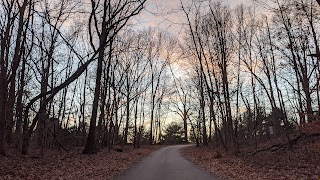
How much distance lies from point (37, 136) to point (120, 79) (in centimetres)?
1427

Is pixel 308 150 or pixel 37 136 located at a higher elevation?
pixel 37 136

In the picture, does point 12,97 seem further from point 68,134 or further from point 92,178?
point 68,134

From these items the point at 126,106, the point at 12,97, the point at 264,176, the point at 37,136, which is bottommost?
the point at 264,176

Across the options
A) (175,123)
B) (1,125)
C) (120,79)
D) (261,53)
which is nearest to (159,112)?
(175,123)

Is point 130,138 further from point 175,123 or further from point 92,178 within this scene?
point 92,178

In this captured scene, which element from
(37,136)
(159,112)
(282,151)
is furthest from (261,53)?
(159,112)

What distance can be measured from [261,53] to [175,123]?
51.3 meters

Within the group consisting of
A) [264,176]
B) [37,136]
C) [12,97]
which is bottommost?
Answer: [264,176]

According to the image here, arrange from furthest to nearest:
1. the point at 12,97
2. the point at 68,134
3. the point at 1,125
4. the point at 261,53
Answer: the point at 68,134 → the point at 261,53 → the point at 12,97 → the point at 1,125

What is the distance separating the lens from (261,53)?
2433 cm

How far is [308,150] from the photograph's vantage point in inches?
765

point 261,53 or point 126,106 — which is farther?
point 126,106

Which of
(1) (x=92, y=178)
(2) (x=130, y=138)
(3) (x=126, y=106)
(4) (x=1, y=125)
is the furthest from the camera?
(2) (x=130, y=138)

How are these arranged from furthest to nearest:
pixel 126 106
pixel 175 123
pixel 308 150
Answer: pixel 175 123, pixel 126 106, pixel 308 150
